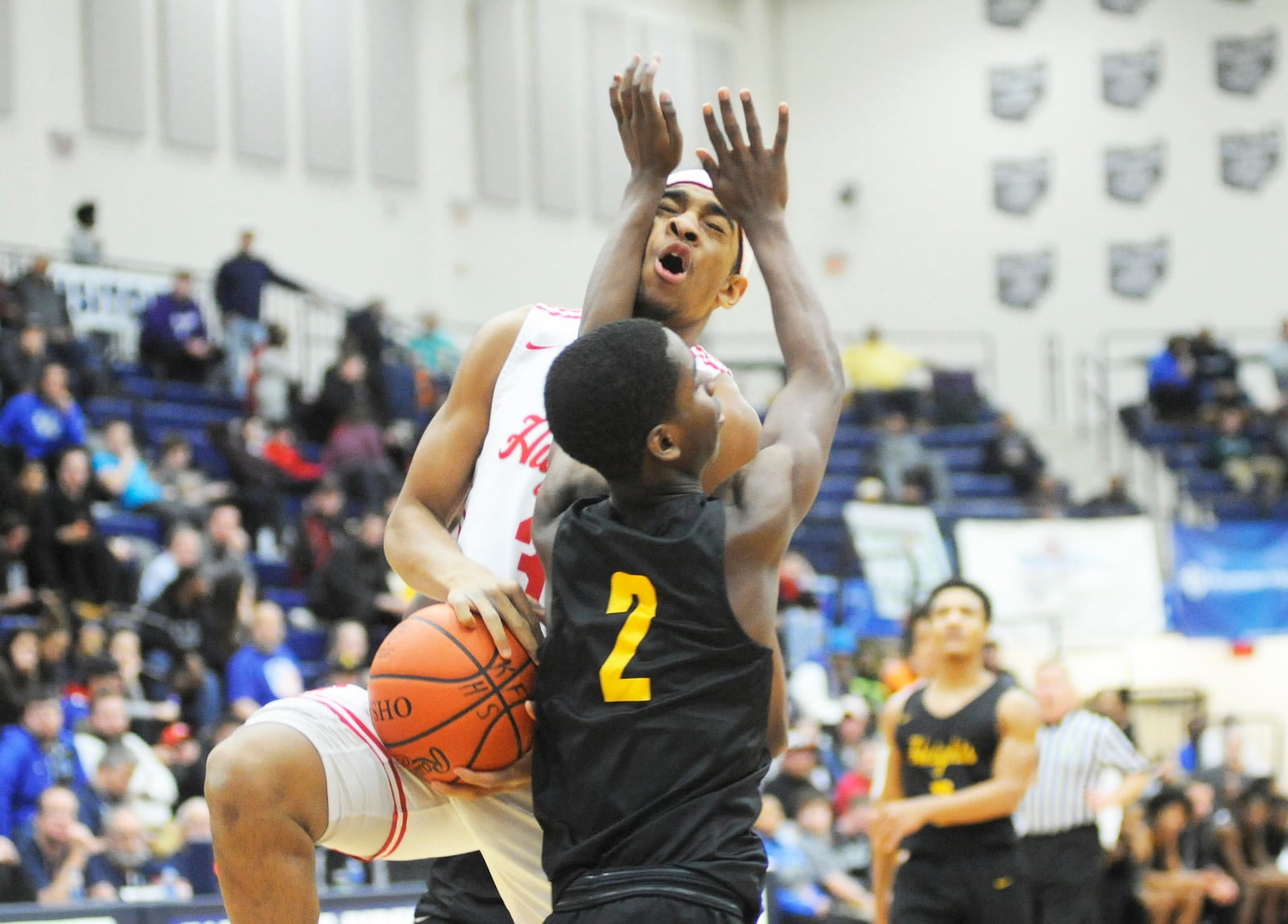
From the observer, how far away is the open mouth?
11.6 ft

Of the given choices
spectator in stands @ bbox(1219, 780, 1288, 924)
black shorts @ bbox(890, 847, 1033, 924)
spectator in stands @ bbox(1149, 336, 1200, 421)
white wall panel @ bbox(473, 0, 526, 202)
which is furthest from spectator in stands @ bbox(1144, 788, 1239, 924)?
white wall panel @ bbox(473, 0, 526, 202)

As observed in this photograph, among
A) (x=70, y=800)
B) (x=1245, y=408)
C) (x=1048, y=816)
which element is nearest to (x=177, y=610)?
Result: (x=70, y=800)

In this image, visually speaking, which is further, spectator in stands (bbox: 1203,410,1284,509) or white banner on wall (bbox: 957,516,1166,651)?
spectator in stands (bbox: 1203,410,1284,509)

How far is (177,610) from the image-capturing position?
10.5 m

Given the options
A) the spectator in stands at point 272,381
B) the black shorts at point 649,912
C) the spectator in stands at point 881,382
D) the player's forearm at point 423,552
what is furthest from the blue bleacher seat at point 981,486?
the black shorts at point 649,912

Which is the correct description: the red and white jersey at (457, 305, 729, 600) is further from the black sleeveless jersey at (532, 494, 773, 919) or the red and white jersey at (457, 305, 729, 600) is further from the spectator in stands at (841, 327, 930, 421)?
the spectator in stands at (841, 327, 930, 421)

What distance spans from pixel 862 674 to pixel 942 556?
2006 millimetres

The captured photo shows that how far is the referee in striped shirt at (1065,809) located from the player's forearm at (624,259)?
16.2ft

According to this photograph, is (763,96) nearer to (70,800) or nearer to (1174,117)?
(1174,117)

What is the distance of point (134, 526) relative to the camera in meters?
11.9

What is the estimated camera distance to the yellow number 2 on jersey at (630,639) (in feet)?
9.26

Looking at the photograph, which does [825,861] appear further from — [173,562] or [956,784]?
[173,562]

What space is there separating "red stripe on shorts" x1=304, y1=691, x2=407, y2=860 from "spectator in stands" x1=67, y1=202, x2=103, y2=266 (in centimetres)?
1262

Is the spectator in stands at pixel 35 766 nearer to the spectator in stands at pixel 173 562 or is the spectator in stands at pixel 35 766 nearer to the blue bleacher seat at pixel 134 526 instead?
the spectator in stands at pixel 173 562
